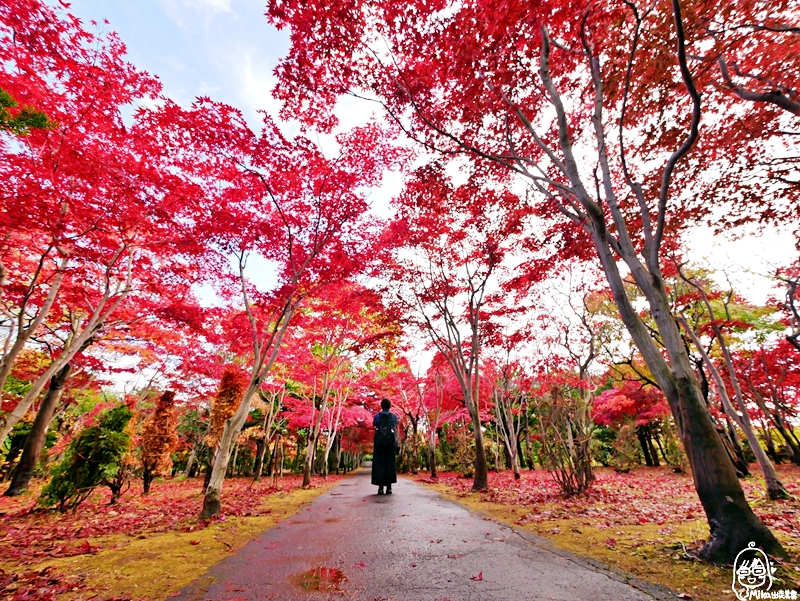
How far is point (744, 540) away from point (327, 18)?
26.4 ft

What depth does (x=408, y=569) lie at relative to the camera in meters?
2.98

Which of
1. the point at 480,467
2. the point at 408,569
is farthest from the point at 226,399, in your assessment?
the point at 408,569

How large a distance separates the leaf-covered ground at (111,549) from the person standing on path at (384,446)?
8.34ft

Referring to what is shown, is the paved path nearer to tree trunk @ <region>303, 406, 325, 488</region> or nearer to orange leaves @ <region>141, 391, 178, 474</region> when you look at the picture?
orange leaves @ <region>141, 391, 178, 474</region>

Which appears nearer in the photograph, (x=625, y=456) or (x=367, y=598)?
(x=367, y=598)

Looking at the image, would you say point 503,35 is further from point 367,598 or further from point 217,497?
point 217,497

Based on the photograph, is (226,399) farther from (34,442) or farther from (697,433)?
(697,433)

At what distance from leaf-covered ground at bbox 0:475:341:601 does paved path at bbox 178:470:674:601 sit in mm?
385

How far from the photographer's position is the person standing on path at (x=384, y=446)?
8.45 meters

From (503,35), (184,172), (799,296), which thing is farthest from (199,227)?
(799,296)

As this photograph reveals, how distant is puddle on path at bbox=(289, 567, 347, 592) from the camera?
263 cm

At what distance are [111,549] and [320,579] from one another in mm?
2749

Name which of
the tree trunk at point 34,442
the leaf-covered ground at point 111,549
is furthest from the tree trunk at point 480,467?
the tree trunk at point 34,442

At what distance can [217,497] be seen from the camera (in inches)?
218
